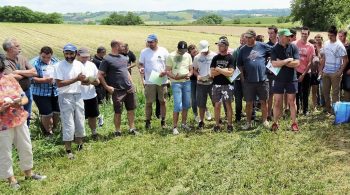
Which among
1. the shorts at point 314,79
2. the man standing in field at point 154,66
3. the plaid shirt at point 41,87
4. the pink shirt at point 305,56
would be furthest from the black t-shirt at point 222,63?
the plaid shirt at point 41,87

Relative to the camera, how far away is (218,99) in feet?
28.7

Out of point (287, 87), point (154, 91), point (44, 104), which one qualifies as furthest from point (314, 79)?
point (44, 104)

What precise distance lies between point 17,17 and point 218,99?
312 feet

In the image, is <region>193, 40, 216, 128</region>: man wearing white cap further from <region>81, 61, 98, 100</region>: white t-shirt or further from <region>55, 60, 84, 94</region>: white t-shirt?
<region>55, 60, 84, 94</region>: white t-shirt

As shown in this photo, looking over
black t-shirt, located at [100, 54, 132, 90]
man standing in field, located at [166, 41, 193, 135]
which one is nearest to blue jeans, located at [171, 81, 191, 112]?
man standing in field, located at [166, 41, 193, 135]

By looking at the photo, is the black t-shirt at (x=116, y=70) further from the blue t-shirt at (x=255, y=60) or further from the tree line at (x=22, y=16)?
the tree line at (x=22, y=16)

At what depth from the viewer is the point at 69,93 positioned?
7.54 meters

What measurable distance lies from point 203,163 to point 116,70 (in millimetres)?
3021

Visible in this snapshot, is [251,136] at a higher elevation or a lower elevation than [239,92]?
lower

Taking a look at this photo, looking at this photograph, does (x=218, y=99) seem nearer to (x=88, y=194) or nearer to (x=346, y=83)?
(x=346, y=83)

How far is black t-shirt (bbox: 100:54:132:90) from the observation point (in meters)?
8.56

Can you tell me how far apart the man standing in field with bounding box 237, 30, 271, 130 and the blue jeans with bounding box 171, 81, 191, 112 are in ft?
4.20

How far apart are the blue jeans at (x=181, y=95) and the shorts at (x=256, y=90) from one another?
1291 millimetres

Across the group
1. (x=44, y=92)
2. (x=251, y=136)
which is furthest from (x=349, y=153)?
(x=44, y=92)
